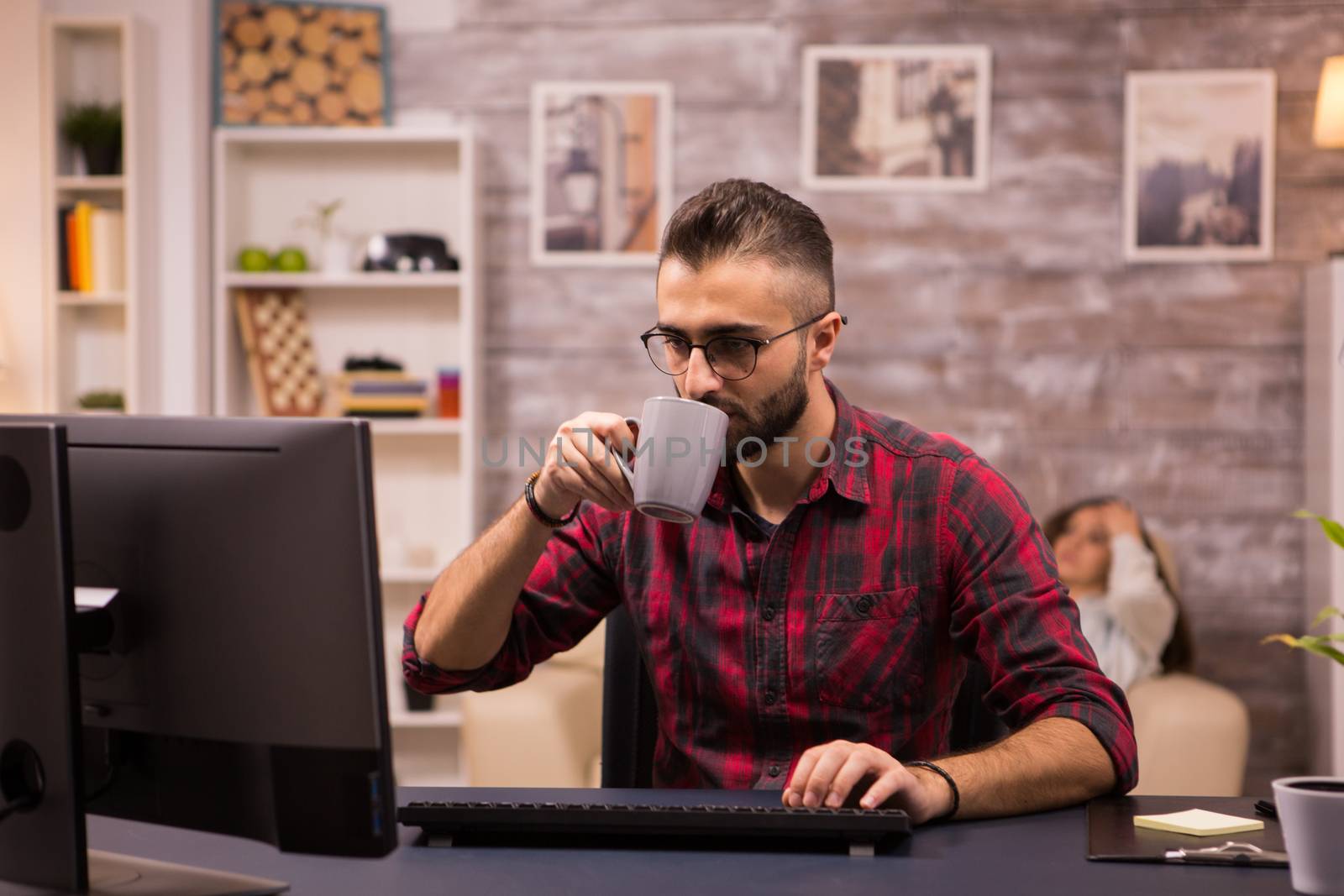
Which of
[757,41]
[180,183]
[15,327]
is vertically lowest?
[15,327]

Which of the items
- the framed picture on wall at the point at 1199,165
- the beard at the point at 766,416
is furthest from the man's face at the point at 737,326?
the framed picture on wall at the point at 1199,165

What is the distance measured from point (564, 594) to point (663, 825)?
609 mm

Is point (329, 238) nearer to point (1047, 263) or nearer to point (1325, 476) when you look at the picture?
point (1047, 263)

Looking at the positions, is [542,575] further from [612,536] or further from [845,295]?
[845,295]

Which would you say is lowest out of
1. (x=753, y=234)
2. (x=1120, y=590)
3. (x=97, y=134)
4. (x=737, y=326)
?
(x=1120, y=590)

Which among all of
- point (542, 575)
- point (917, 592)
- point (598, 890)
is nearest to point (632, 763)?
point (542, 575)

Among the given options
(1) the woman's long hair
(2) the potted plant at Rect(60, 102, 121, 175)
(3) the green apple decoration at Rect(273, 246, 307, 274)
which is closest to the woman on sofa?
(1) the woman's long hair

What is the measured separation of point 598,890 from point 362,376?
2.73 m

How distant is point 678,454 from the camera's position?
3.95ft

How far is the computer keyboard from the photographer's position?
3.46ft

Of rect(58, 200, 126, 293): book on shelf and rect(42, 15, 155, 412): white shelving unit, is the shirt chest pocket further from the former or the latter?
rect(58, 200, 126, 293): book on shelf

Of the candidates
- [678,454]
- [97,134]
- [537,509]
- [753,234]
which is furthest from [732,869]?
[97,134]

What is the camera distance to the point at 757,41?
358 centimetres

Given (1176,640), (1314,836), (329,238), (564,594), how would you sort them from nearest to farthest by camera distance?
(1314,836) < (564,594) < (1176,640) < (329,238)
